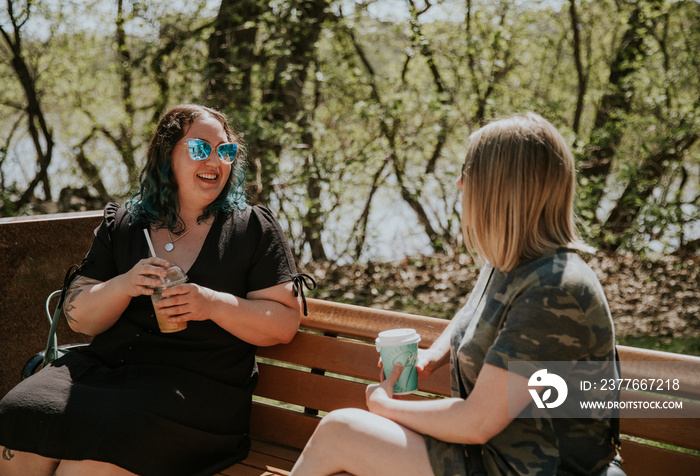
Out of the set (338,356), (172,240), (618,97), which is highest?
(618,97)

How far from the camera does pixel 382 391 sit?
79.0 inches

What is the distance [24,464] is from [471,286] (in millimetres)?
4392

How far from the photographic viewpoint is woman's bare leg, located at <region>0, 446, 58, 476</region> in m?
2.42

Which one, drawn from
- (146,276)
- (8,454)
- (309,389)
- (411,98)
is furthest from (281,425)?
(411,98)

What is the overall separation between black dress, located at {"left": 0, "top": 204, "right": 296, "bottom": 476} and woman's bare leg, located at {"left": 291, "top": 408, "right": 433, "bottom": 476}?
70 centimetres

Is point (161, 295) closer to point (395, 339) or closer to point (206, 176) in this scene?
point (206, 176)

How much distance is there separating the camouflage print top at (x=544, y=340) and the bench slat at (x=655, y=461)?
1.55ft

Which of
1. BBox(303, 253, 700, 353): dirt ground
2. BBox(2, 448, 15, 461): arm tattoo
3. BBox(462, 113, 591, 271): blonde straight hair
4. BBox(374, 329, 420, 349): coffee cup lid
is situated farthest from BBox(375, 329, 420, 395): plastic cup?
BBox(303, 253, 700, 353): dirt ground

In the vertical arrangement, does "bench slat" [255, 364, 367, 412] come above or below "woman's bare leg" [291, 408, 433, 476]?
below

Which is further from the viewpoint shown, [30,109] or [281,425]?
[30,109]

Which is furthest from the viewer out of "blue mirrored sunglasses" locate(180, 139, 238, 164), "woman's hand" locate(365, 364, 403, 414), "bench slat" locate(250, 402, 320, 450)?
"bench slat" locate(250, 402, 320, 450)

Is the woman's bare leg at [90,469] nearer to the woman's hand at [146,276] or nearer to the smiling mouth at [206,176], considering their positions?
the woman's hand at [146,276]

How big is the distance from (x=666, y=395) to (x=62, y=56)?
25.2ft

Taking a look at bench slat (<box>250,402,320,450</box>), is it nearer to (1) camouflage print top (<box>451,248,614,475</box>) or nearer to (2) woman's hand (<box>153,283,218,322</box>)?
(2) woman's hand (<box>153,283,218,322</box>)
